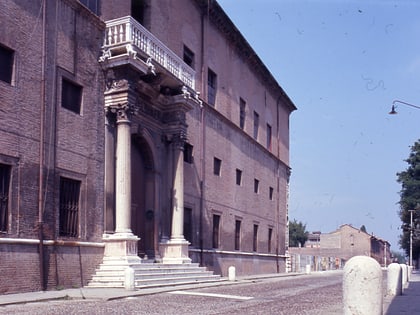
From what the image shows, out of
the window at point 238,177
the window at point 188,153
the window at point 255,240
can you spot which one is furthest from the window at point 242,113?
the window at point 188,153

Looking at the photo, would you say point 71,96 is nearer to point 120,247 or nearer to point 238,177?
point 120,247

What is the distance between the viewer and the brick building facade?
1538cm

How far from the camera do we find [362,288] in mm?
7281

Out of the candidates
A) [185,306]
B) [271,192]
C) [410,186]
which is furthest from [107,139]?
[410,186]

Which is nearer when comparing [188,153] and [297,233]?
[188,153]

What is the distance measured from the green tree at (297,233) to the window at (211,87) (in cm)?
8142

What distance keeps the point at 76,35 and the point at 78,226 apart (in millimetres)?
5888

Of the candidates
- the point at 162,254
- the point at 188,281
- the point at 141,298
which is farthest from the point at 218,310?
the point at 162,254

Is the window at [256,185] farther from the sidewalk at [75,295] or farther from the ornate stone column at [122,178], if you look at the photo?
the sidewalk at [75,295]

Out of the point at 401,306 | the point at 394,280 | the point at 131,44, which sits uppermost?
the point at 131,44

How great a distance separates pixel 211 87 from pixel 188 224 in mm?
7832

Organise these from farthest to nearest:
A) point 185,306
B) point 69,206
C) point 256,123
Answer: point 256,123
point 69,206
point 185,306

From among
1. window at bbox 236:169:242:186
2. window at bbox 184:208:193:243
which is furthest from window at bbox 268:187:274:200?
window at bbox 184:208:193:243

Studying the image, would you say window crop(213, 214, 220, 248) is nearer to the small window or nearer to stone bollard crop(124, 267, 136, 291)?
the small window
